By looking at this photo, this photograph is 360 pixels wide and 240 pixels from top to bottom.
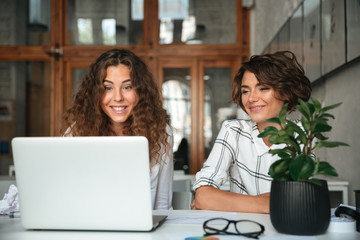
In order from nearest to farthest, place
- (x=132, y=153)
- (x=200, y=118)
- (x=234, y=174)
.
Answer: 1. (x=132, y=153)
2. (x=234, y=174)
3. (x=200, y=118)

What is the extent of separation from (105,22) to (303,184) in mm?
5867

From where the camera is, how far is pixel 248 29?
6242mm

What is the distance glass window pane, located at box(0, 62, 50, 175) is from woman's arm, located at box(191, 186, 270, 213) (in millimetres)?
5338

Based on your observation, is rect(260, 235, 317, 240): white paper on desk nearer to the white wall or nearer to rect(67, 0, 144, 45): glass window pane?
the white wall

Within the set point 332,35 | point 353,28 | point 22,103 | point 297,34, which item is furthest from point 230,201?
point 22,103

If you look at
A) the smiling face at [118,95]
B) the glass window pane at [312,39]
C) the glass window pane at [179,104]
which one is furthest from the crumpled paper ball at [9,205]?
the glass window pane at [179,104]

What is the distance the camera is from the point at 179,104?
20.5 ft

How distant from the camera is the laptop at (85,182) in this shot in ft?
3.34

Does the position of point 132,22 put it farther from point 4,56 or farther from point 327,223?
point 327,223

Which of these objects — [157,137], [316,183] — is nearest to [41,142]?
[316,183]

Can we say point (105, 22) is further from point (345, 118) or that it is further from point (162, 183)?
point (162, 183)

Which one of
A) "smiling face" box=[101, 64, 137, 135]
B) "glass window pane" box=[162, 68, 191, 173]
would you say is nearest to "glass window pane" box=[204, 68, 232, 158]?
"glass window pane" box=[162, 68, 191, 173]

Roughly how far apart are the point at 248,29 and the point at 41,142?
5.59 meters

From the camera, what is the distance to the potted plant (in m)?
1.02
